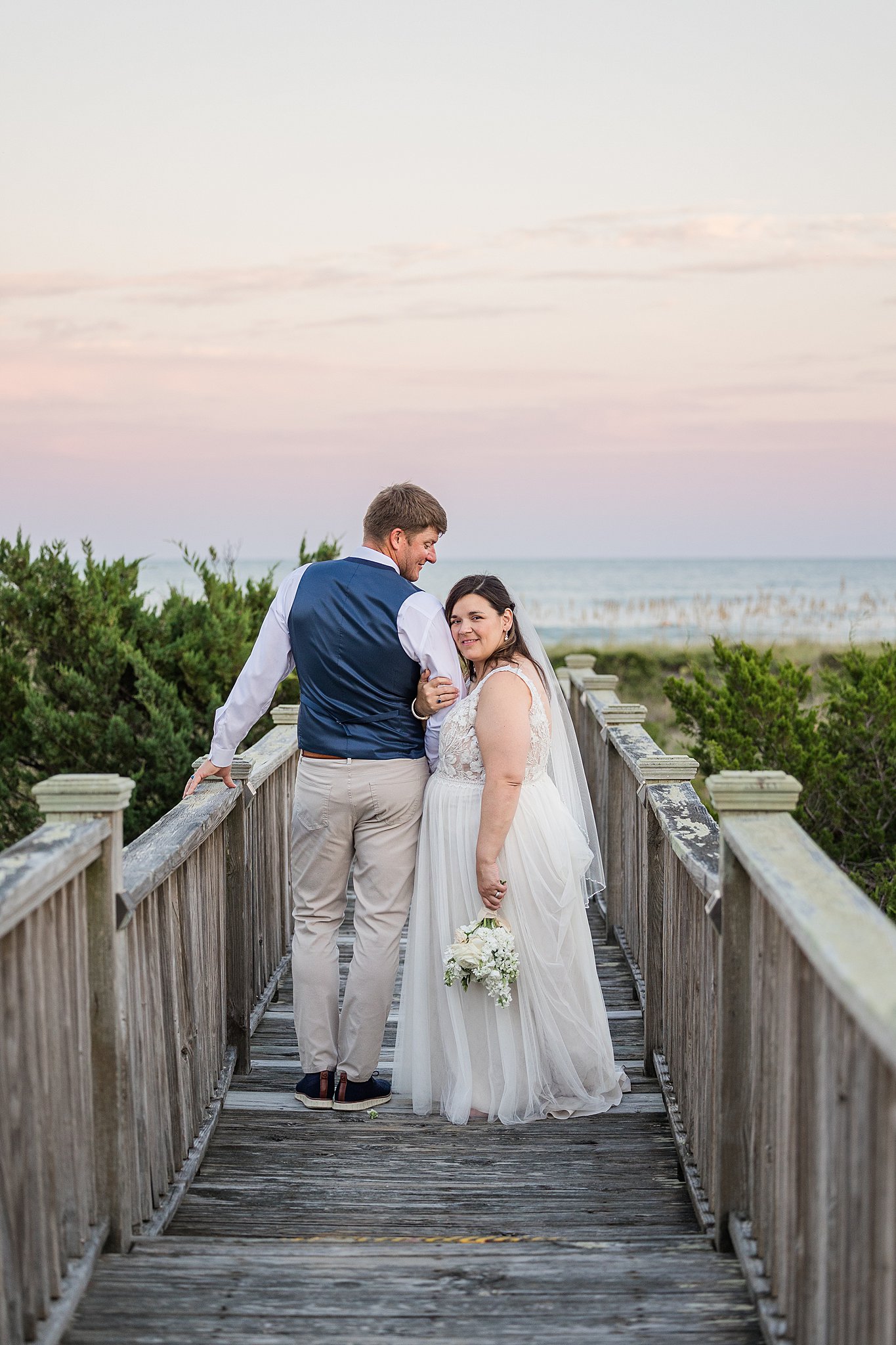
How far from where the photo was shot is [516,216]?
953 inches

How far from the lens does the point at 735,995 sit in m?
2.78

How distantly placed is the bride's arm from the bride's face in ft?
0.46

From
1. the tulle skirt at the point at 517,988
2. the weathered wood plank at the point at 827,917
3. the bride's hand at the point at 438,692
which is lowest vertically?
the tulle skirt at the point at 517,988

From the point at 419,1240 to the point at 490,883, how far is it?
1.23m

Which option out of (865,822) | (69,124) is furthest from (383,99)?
(865,822)

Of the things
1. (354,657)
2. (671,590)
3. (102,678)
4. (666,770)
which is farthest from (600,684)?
(671,590)

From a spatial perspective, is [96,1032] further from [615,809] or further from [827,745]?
[827,745]

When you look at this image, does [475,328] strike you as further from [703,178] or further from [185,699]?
[185,699]

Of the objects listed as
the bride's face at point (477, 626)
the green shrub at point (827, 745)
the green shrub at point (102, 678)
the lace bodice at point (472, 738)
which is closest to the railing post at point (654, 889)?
the lace bodice at point (472, 738)

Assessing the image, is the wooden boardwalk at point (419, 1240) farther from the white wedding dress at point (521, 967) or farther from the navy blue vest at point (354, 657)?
the navy blue vest at point (354, 657)

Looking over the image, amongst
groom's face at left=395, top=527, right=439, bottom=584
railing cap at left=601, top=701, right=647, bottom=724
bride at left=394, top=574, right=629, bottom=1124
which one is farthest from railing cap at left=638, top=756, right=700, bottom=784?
railing cap at left=601, top=701, right=647, bottom=724

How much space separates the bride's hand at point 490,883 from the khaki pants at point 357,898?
0.33 metres

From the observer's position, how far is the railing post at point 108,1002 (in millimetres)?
2627

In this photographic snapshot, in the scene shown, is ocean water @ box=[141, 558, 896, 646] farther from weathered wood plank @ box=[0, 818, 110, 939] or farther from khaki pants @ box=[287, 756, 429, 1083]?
weathered wood plank @ box=[0, 818, 110, 939]
